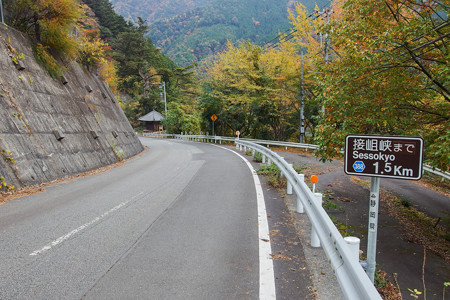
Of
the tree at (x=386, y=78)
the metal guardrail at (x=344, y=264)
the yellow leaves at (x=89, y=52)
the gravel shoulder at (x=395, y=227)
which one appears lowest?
the gravel shoulder at (x=395, y=227)

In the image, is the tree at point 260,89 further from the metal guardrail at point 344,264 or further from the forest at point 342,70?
the metal guardrail at point 344,264

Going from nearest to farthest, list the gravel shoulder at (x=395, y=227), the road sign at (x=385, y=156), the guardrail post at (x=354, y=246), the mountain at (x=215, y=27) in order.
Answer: the guardrail post at (x=354, y=246) < the road sign at (x=385, y=156) < the gravel shoulder at (x=395, y=227) < the mountain at (x=215, y=27)

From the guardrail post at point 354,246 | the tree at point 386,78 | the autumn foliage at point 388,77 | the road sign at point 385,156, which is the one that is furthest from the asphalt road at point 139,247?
the tree at point 386,78

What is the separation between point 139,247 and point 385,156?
3462mm

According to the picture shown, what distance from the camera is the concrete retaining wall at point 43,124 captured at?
9.05m

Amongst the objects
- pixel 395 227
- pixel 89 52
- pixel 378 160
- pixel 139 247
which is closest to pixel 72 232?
pixel 139 247

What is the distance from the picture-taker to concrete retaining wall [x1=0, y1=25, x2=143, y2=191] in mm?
9047

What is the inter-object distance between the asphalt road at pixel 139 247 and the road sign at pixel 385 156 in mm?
1441

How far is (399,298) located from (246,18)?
14624 cm

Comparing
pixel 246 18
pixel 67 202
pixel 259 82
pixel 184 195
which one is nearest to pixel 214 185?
pixel 184 195

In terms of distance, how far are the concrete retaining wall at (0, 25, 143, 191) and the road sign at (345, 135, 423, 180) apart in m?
8.66

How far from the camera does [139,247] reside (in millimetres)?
4363

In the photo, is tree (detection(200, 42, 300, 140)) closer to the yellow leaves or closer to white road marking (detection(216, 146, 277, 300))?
the yellow leaves

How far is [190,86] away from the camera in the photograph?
6662 centimetres
